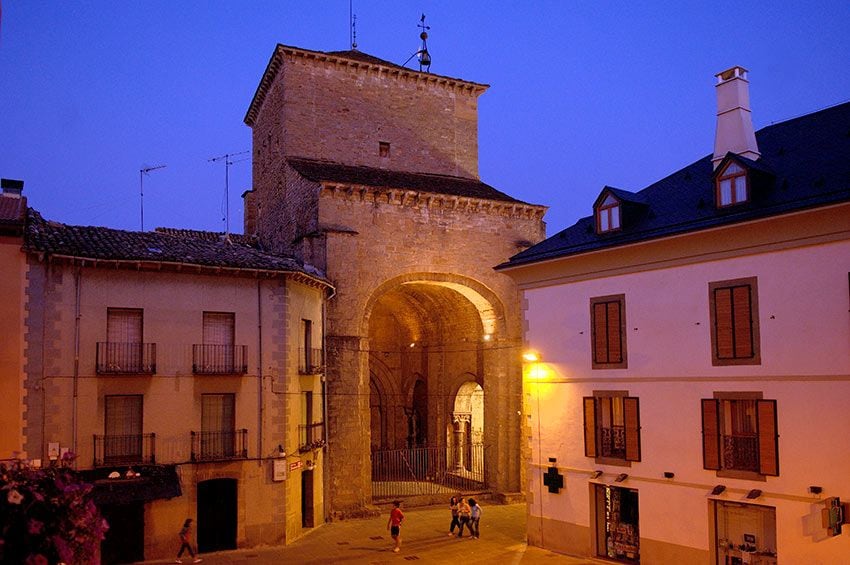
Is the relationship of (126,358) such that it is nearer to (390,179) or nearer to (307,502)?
(307,502)

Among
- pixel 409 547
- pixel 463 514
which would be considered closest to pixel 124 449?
pixel 409 547

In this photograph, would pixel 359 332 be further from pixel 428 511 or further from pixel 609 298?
pixel 609 298

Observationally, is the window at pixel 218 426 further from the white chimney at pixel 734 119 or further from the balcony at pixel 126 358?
the white chimney at pixel 734 119

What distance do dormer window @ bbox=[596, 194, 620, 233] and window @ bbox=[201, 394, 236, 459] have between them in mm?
12343

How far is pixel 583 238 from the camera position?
22.7 m

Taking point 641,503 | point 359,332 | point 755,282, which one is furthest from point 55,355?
point 755,282

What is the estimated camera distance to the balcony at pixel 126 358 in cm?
2212

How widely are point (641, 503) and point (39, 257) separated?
57.9 feet

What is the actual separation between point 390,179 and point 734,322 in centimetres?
1909

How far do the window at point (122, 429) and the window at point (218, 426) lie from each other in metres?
1.88

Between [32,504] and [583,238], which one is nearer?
[32,504]

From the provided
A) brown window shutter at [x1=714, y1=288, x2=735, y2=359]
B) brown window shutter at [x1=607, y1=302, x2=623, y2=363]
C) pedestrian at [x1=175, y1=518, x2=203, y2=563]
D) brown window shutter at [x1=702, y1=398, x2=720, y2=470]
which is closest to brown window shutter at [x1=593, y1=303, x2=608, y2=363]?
brown window shutter at [x1=607, y1=302, x2=623, y2=363]

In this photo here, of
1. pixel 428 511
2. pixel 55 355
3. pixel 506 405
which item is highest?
pixel 55 355

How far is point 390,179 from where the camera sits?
3434 cm
